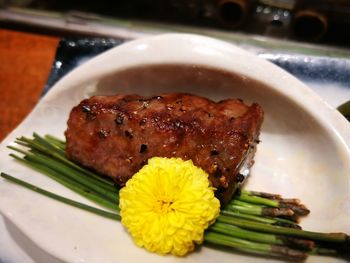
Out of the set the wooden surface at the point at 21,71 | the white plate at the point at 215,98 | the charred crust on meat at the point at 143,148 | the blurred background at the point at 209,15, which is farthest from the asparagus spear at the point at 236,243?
the blurred background at the point at 209,15

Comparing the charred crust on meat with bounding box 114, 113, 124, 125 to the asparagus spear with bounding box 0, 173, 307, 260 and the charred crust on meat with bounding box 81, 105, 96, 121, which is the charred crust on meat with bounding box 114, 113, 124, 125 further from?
the asparagus spear with bounding box 0, 173, 307, 260

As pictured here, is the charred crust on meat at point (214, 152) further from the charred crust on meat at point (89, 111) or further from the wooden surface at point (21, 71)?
the wooden surface at point (21, 71)

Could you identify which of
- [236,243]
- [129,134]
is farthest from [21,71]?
[236,243]

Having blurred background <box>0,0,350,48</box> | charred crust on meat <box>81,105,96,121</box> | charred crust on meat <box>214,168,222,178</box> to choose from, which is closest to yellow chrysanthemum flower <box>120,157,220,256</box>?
charred crust on meat <box>214,168,222,178</box>

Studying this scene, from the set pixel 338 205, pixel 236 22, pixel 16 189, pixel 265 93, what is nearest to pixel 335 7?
pixel 236 22

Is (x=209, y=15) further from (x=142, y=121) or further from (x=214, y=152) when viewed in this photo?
(x=214, y=152)

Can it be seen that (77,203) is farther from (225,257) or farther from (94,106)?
(225,257)

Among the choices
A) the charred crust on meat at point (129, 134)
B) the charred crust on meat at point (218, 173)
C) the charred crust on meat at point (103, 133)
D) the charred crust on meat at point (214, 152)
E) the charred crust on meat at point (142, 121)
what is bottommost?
the charred crust on meat at point (103, 133)
